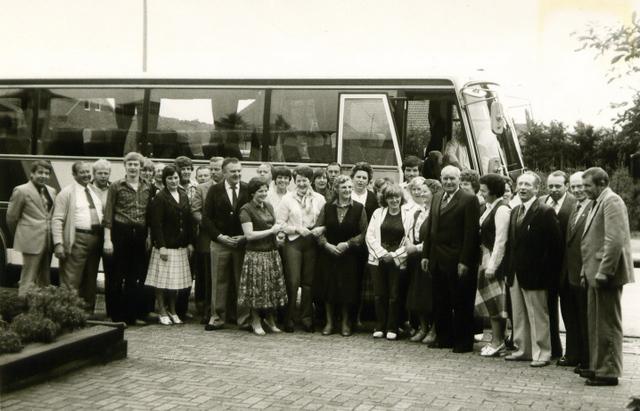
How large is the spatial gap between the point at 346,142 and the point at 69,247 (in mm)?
5018

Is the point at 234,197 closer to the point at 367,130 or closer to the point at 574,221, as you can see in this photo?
the point at 367,130

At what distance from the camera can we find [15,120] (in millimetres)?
15148

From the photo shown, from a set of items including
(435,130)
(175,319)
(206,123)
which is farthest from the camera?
(206,123)

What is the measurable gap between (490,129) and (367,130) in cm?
199

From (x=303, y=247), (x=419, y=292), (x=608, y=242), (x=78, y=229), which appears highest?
(x=608, y=242)

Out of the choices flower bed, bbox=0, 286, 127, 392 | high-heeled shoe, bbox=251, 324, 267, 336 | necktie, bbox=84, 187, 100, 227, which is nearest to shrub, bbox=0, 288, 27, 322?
flower bed, bbox=0, 286, 127, 392

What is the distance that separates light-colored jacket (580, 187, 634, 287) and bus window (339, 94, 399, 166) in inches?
220

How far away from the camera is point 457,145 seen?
1324cm

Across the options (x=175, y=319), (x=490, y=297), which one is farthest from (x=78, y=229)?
(x=490, y=297)

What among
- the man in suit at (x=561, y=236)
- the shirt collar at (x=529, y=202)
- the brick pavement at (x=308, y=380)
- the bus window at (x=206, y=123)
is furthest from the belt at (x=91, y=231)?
the man in suit at (x=561, y=236)

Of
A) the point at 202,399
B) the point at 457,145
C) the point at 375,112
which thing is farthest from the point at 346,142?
the point at 202,399

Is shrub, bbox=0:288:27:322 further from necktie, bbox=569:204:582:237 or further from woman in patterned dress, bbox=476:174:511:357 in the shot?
necktie, bbox=569:204:582:237

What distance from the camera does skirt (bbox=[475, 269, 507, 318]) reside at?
30.6ft

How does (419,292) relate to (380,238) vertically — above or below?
below
